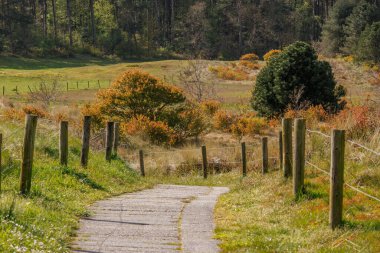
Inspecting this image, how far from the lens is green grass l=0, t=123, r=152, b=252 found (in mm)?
7938

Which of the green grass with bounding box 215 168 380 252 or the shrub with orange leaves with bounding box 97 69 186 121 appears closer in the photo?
the green grass with bounding box 215 168 380 252

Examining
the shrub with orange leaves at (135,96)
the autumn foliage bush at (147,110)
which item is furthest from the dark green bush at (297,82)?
the shrub with orange leaves at (135,96)

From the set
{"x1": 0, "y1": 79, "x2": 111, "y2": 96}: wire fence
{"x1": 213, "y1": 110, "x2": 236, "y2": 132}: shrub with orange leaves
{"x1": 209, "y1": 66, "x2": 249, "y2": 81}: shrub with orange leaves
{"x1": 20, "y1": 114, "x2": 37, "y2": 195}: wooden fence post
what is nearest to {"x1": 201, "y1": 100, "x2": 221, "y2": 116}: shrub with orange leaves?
{"x1": 213, "y1": 110, "x2": 236, "y2": 132}: shrub with orange leaves

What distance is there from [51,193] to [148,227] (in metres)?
2.82

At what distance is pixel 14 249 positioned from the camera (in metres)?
7.07

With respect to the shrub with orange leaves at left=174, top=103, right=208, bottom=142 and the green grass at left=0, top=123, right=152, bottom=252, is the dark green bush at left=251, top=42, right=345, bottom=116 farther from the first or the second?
the green grass at left=0, top=123, right=152, bottom=252

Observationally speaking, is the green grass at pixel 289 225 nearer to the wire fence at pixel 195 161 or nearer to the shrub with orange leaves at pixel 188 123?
the wire fence at pixel 195 161

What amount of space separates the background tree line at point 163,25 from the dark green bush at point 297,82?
62.5 meters

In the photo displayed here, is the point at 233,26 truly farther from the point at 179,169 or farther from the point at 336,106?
the point at 179,169

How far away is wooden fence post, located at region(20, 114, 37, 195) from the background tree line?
290 ft

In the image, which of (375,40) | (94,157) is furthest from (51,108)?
(375,40)

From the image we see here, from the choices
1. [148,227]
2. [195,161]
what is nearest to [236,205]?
[148,227]

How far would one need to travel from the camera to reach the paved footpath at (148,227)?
8.30m

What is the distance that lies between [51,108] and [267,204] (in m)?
33.1
